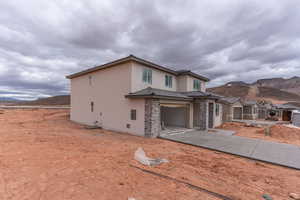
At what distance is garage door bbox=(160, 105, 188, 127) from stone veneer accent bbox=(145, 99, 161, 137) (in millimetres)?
3364

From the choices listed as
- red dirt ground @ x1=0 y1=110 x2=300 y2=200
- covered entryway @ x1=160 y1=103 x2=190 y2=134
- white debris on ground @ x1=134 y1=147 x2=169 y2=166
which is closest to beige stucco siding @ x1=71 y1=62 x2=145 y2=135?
covered entryway @ x1=160 y1=103 x2=190 y2=134

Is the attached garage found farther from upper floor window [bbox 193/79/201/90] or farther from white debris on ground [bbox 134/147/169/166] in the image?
white debris on ground [bbox 134/147/169/166]

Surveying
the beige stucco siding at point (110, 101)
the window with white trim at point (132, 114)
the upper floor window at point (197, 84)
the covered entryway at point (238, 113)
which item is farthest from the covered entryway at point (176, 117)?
the covered entryway at point (238, 113)

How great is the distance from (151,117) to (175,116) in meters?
5.33

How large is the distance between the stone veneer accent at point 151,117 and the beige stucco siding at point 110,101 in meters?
0.37

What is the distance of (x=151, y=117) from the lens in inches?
357

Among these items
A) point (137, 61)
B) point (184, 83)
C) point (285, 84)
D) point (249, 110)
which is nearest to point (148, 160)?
point (137, 61)

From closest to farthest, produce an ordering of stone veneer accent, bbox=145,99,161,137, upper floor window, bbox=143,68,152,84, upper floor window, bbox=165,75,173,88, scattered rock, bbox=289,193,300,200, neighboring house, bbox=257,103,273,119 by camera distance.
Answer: scattered rock, bbox=289,193,300,200 → stone veneer accent, bbox=145,99,161,137 → upper floor window, bbox=143,68,152,84 → upper floor window, bbox=165,75,173,88 → neighboring house, bbox=257,103,273,119

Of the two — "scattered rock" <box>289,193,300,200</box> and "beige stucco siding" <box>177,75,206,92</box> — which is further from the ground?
"beige stucco siding" <box>177,75,206,92</box>

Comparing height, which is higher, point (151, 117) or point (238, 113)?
point (151, 117)

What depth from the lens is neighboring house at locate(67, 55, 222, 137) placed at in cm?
959

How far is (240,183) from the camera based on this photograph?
3865 millimetres

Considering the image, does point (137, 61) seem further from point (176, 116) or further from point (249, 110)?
point (249, 110)

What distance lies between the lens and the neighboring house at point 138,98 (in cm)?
959
